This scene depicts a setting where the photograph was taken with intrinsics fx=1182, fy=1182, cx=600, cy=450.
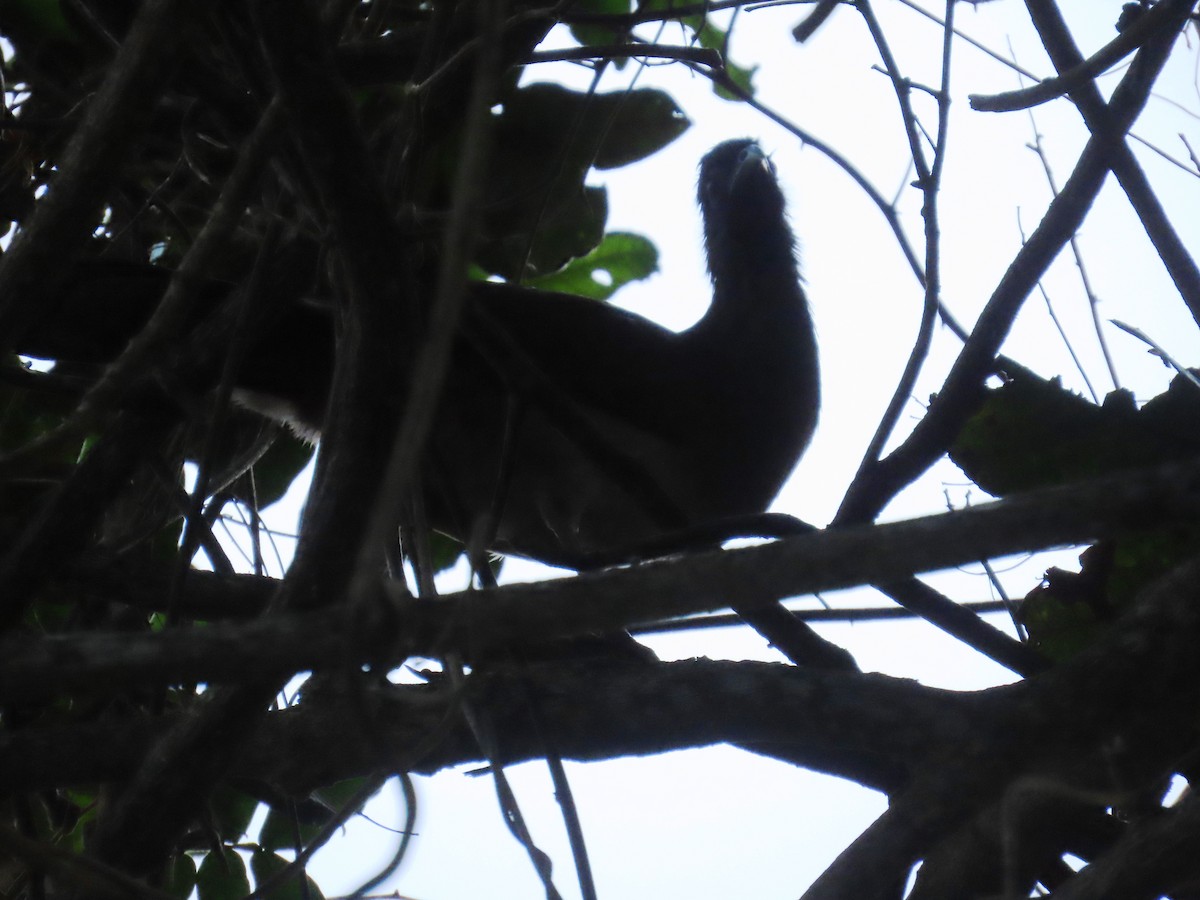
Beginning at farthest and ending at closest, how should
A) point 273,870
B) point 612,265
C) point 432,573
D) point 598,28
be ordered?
point 612,265 → point 598,28 → point 273,870 → point 432,573

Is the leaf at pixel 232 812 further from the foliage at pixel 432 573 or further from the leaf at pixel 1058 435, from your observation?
the leaf at pixel 1058 435

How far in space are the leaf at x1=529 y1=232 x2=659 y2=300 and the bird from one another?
19 cm

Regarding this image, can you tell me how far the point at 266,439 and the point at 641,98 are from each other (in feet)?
3.33

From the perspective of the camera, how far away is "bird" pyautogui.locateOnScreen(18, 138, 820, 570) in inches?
80.0

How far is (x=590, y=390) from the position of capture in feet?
7.70

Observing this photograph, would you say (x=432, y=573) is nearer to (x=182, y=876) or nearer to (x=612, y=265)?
(x=182, y=876)

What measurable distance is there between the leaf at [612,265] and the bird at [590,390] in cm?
19

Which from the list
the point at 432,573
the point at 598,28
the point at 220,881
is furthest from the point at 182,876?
the point at 598,28

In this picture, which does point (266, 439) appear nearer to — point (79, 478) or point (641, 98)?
point (79, 478)

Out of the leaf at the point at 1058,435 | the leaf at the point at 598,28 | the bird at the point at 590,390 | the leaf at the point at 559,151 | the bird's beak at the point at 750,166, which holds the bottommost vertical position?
the leaf at the point at 1058,435

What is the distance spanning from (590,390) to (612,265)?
50 centimetres

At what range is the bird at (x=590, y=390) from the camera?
2.03m

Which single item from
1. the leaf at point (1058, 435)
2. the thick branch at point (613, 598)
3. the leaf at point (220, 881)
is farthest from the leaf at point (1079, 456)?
the leaf at point (220, 881)

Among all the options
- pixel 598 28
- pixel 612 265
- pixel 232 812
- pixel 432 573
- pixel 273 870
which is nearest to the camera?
pixel 432 573
